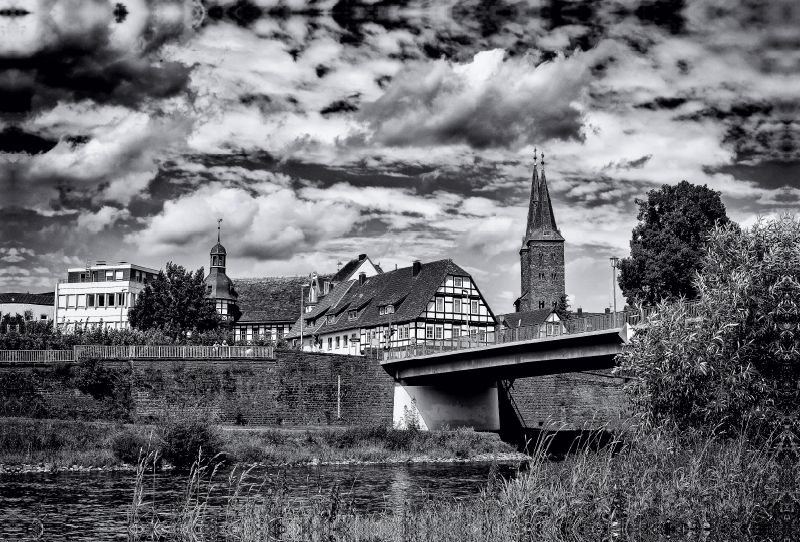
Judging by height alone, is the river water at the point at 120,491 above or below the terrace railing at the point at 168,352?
below

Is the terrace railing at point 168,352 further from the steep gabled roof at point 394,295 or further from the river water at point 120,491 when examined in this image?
the river water at point 120,491

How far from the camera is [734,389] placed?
19484 mm

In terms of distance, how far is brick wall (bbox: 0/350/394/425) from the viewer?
50281mm

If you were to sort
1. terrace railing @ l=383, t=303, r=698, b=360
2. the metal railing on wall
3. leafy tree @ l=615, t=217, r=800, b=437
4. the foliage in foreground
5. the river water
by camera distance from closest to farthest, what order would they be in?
the foliage in foreground < leafy tree @ l=615, t=217, r=800, b=437 < the river water < terrace railing @ l=383, t=303, r=698, b=360 < the metal railing on wall

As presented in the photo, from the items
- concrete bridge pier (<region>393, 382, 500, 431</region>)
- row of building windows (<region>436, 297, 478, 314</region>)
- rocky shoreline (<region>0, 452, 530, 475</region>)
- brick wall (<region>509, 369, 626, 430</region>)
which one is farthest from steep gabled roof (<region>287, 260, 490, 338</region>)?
rocky shoreline (<region>0, 452, 530, 475</region>)

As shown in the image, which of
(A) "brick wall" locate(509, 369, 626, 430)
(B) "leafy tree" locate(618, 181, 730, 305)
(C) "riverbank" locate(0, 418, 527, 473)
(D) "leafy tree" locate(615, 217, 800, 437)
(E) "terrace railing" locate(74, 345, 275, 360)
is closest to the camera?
(D) "leafy tree" locate(615, 217, 800, 437)

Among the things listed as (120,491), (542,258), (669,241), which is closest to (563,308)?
(542,258)

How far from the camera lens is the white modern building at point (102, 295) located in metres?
94.5

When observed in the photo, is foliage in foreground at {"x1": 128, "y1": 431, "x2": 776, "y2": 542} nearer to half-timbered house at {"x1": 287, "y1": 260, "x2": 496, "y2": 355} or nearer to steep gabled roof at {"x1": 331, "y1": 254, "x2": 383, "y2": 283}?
half-timbered house at {"x1": 287, "y1": 260, "x2": 496, "y2": 355}

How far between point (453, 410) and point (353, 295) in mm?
22940

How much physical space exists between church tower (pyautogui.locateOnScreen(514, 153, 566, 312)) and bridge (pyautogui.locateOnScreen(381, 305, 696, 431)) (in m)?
60.8

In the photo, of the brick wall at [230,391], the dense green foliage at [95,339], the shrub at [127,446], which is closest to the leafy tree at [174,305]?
the dense green foliage at [95,339]

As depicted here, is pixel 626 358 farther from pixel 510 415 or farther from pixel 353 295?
pixel 353 295

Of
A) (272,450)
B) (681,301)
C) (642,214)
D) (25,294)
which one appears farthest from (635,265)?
(25,294)
